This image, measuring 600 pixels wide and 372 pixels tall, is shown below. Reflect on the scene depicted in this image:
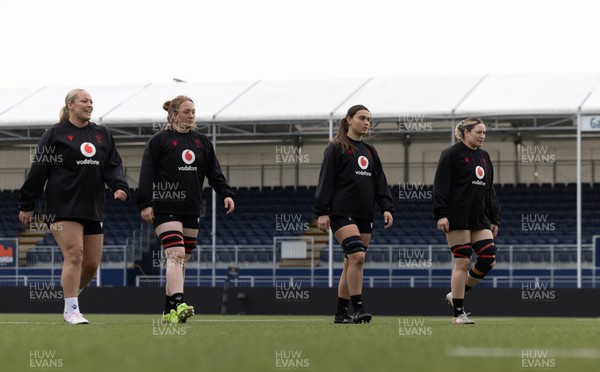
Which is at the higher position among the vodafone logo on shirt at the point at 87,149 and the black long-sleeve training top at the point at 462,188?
the vodafone logo on shirt at the point at 87,149

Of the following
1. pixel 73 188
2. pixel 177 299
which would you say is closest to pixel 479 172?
pixel 177 299

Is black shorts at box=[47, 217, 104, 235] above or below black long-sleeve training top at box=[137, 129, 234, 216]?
below

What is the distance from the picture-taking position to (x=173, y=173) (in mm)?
9070

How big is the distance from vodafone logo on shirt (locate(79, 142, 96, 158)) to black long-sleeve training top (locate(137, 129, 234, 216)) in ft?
1.31

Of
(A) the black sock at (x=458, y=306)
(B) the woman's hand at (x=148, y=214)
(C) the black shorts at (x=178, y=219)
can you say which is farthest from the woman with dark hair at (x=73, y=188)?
(A) the black sock at (x=458, y=306)

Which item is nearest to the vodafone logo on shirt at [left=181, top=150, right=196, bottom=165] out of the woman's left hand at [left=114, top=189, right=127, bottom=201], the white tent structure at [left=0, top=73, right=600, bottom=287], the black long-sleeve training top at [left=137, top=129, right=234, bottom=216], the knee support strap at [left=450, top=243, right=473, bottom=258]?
the black long-sleeve training top at [left=137, top=129, right=234, bottom=216]

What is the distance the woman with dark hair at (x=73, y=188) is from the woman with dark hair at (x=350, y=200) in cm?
169

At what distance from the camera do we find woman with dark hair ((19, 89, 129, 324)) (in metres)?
8.75

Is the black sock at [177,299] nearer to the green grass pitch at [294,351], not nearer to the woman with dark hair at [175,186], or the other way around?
the woman with dark hair at [175,186]

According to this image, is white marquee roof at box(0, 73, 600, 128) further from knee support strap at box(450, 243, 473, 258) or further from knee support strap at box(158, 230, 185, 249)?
knee support strap at box(158, 230, 185, 249)

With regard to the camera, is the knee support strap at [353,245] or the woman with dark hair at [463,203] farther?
the woman with dark hair at [463,203]

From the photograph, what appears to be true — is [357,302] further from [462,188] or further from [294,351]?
[294,351]

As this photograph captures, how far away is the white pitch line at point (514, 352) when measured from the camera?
4.98 metres

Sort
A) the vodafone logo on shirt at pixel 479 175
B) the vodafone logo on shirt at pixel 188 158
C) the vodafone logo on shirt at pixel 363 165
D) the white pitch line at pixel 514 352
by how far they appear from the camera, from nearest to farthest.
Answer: the white pitch line at pixel 514 352 < the vodafone logo on shirt at pixel 188 158 < the vodafone logo on shirt at pixel 363 165 < the vodafone logo on shirt at pixel 479 175
